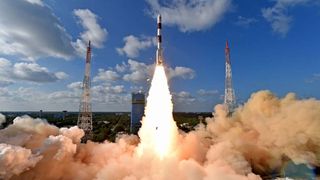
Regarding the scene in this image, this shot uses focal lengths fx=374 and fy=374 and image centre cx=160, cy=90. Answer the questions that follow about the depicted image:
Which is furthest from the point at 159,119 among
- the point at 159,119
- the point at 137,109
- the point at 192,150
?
the point at 137,109

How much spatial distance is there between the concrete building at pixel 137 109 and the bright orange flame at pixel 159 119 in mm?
32936

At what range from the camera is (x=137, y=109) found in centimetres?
7088

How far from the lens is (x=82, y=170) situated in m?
35.8

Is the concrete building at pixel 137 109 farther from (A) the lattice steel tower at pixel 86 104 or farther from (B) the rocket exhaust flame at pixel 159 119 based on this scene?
(B) the rocket exhaust flame at pixel 159 119

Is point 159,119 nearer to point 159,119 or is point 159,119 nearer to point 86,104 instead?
point 159,119

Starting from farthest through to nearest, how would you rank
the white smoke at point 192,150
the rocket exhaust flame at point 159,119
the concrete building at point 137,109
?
1. the concrete building at point 137,109
2. the rocket exhaust flame at point 159,119
3. the white smoke at point 192,150

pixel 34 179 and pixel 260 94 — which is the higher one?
pixel 260 94

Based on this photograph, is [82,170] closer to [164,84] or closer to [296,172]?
[164,84]

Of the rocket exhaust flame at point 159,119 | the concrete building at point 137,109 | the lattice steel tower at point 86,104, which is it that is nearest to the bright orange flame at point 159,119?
the rocket exhaust flame at point 159,119

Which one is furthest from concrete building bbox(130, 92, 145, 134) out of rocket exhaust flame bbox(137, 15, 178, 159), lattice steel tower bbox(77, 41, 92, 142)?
rocket exhaust flame bbox(137, 15, 178, 159)

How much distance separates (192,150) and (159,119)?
14.7 ft

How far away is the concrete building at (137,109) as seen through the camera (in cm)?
7069

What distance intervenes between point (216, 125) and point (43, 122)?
779 inches

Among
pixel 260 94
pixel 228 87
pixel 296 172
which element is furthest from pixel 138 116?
pixel 296 172
